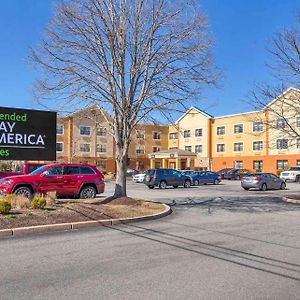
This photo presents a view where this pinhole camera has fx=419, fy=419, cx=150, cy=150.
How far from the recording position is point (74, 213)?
12.2 metres

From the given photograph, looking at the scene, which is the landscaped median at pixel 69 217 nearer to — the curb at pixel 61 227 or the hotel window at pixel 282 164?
the curb at pixel 61 227

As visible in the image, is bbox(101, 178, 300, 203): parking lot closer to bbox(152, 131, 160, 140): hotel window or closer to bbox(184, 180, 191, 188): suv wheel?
bbox(184, 180, 191, 188): suv wheel

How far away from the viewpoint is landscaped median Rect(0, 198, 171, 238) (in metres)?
10.4

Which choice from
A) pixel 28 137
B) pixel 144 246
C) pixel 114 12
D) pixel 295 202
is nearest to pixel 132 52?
pixel 114 12

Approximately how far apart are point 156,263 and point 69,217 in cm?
506

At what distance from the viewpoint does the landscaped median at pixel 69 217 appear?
10.4 meters

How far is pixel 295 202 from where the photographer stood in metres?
19.8

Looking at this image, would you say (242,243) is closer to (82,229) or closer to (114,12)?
(82,229)

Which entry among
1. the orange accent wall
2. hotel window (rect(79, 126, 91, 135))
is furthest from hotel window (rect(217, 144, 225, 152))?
hotel window (rect(79, 126, 91, 135))

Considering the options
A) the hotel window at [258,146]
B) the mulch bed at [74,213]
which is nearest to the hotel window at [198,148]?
the hotel window at [258,146]

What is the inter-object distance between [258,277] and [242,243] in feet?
9.37

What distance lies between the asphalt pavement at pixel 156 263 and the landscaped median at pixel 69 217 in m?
0.50

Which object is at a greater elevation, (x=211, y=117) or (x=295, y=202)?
(x=211, y=117)

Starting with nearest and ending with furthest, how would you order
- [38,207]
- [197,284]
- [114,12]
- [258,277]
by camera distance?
[197,284] < [258,277] < [38,207] < [114,12]
